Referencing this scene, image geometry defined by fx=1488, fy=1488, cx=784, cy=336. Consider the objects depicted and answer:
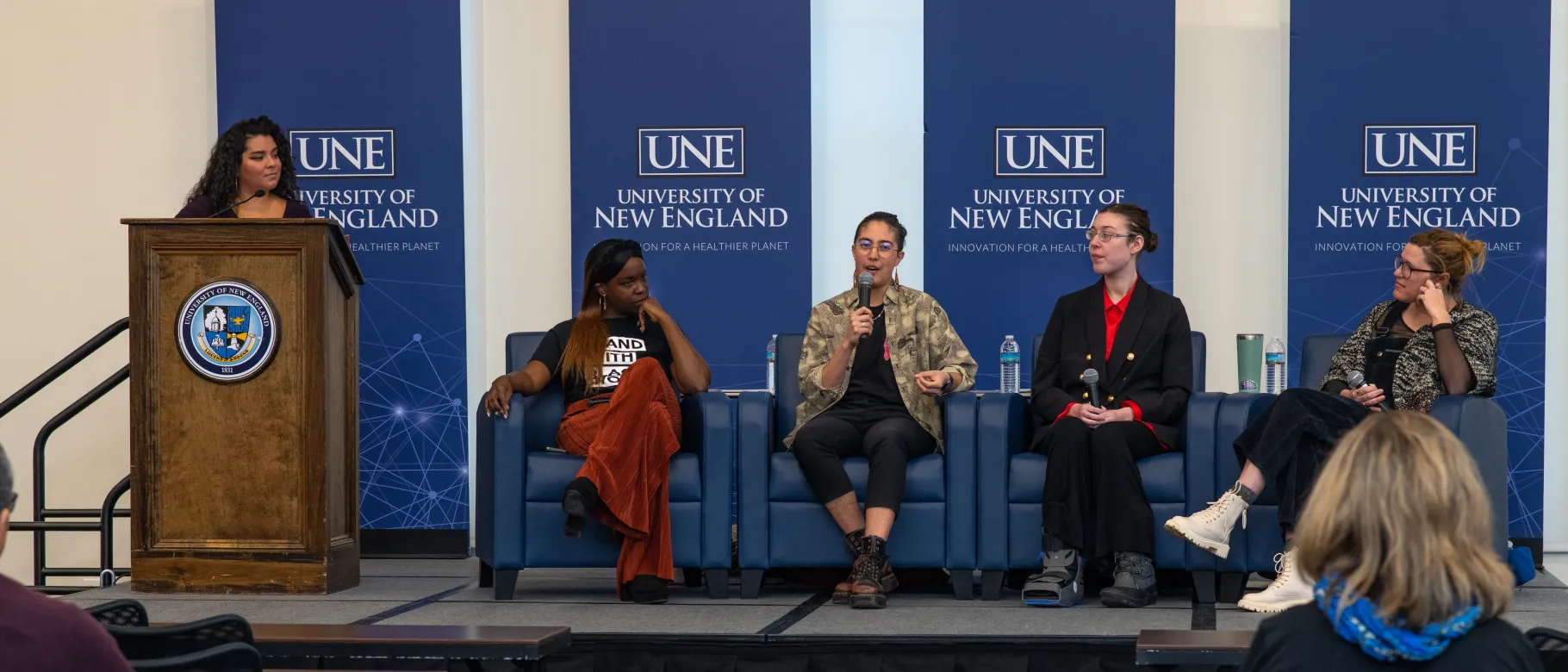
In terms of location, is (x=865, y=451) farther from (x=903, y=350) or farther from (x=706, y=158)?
(x=706, y=158)

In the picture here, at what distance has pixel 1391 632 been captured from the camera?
141 cm

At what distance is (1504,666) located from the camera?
142cm

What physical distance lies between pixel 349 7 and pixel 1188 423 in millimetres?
3411

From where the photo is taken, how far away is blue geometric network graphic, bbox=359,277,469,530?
18.0ft

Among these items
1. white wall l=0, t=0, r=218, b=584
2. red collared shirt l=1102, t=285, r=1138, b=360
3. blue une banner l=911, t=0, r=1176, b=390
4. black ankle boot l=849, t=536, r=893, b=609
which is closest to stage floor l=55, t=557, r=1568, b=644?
black ankle boot l=849, t=536, r=893, b=609

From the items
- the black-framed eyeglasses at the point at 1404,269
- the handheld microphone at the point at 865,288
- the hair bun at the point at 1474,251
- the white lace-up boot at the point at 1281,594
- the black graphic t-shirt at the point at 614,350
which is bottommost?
the white lace-up boot at the point at 1281,594

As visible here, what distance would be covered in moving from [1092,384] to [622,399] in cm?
131

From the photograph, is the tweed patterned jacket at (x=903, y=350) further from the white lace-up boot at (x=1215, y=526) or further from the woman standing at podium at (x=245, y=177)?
the woman standing at podium at (x=245, y=177)

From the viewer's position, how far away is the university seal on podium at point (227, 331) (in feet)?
14.1

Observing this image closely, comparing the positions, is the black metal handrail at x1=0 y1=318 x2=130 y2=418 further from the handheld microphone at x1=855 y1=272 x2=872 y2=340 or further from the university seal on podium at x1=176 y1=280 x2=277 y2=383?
the handheld microphone at x1=855 y1=272 x2=872 y2=340

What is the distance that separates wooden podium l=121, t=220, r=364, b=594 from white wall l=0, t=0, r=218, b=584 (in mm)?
1680

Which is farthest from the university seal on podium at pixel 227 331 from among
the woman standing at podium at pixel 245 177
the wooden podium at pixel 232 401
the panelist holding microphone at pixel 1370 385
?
the panelist holding microphone at pixel 1370 385

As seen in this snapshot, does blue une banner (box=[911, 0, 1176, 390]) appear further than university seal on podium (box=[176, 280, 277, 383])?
Yes

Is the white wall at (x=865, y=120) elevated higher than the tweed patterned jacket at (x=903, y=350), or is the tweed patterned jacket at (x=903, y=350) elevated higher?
the white wall at (x=865, y=120)
